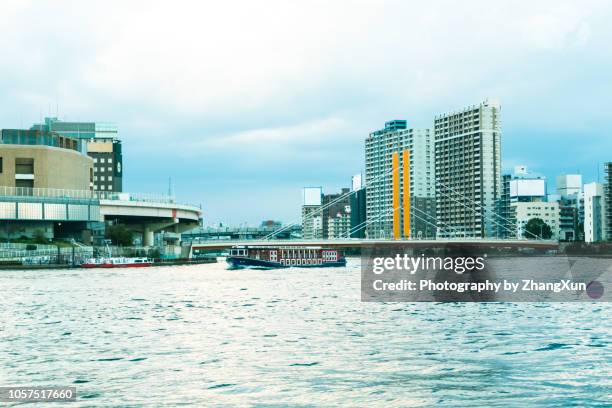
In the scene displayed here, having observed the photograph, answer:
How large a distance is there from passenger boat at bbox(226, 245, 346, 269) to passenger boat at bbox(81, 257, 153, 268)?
10.5 meters

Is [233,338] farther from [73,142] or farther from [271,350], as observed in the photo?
[73,142]

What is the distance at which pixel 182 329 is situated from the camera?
3073 centimetres

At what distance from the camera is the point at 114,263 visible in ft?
329

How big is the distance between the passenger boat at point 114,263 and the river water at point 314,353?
184 ft

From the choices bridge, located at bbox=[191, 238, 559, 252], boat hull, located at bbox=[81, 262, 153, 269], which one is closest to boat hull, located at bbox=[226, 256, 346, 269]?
bridge, located at bbox=[191, 238, 559, 252]

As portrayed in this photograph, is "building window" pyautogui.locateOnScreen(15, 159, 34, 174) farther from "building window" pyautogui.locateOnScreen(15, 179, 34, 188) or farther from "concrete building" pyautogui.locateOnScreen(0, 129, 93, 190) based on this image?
"building window" pyautogui.locateOnScreen(15, 179, 34, 188)

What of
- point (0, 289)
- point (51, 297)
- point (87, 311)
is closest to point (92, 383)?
point (87, 311)

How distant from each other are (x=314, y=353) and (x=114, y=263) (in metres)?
79.3

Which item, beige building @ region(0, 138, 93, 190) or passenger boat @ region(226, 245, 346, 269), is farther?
beige building @ region(0, 138, 93, 190)

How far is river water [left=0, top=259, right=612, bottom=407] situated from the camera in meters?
18.2

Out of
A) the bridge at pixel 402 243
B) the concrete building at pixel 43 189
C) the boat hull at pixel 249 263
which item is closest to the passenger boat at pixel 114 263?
the concrete building at pixel 43 189

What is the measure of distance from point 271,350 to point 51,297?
88.7ft

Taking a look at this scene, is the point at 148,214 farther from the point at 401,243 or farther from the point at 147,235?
the point at 401,243

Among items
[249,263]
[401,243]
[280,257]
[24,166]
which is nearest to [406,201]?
[401,243]
